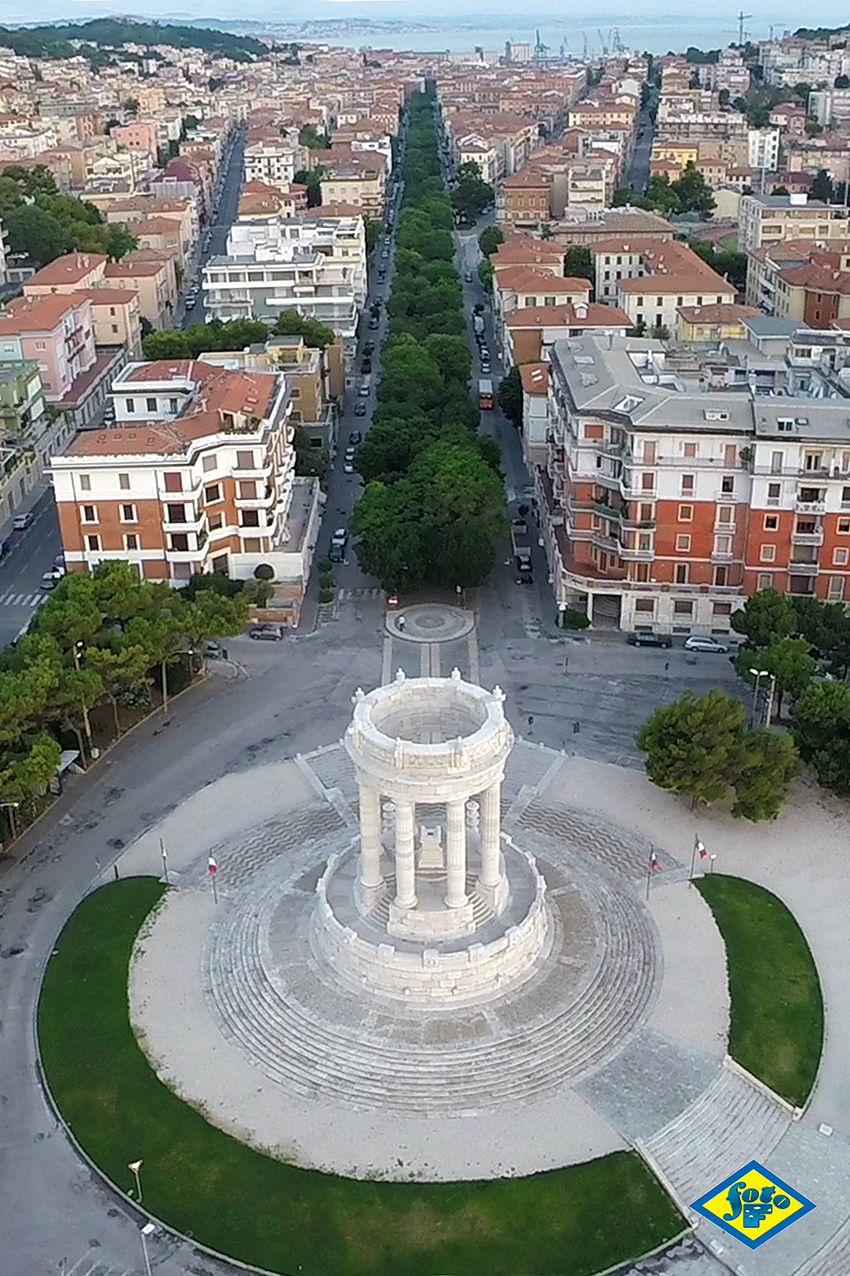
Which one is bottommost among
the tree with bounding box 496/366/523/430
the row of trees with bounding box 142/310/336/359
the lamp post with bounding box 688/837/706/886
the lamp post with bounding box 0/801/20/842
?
the lamp post with bounding box 688/837/706/886

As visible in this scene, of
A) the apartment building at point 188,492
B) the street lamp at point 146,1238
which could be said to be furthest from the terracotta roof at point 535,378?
the street lamp at point 146,1238

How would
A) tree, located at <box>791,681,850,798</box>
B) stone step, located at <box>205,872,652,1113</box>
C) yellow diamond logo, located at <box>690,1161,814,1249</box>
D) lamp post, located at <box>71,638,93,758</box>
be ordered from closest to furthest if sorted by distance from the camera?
yellow diamond logo, located at <box>690,1161,814,1249</box> → stone step, located at <box>205,872,652,1113</box> → tree, located at <box>791,681,850,798</box> → lamp post, located at <box>71,638,93,758</box>

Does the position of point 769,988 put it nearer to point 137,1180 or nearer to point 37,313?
point 137,1180

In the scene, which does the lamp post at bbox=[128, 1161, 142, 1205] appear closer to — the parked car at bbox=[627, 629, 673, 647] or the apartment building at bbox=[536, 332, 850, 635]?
the parked car at bbox=[627, 629, 673, 647]

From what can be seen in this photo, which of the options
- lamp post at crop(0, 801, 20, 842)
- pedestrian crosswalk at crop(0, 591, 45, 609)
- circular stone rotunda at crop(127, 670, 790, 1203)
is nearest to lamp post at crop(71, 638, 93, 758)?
lamp post at crop(0, 801, 20, 842)

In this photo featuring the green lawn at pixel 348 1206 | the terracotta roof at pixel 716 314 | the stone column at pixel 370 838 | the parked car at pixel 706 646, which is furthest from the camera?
the terracotta roof at pixel 716 314

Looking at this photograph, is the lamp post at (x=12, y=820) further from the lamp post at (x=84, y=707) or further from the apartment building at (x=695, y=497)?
the apartment building at (x=695, y=497)

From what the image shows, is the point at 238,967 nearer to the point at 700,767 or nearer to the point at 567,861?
the point at 567,861

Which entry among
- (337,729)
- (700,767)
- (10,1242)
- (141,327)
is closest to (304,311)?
(141,327)
